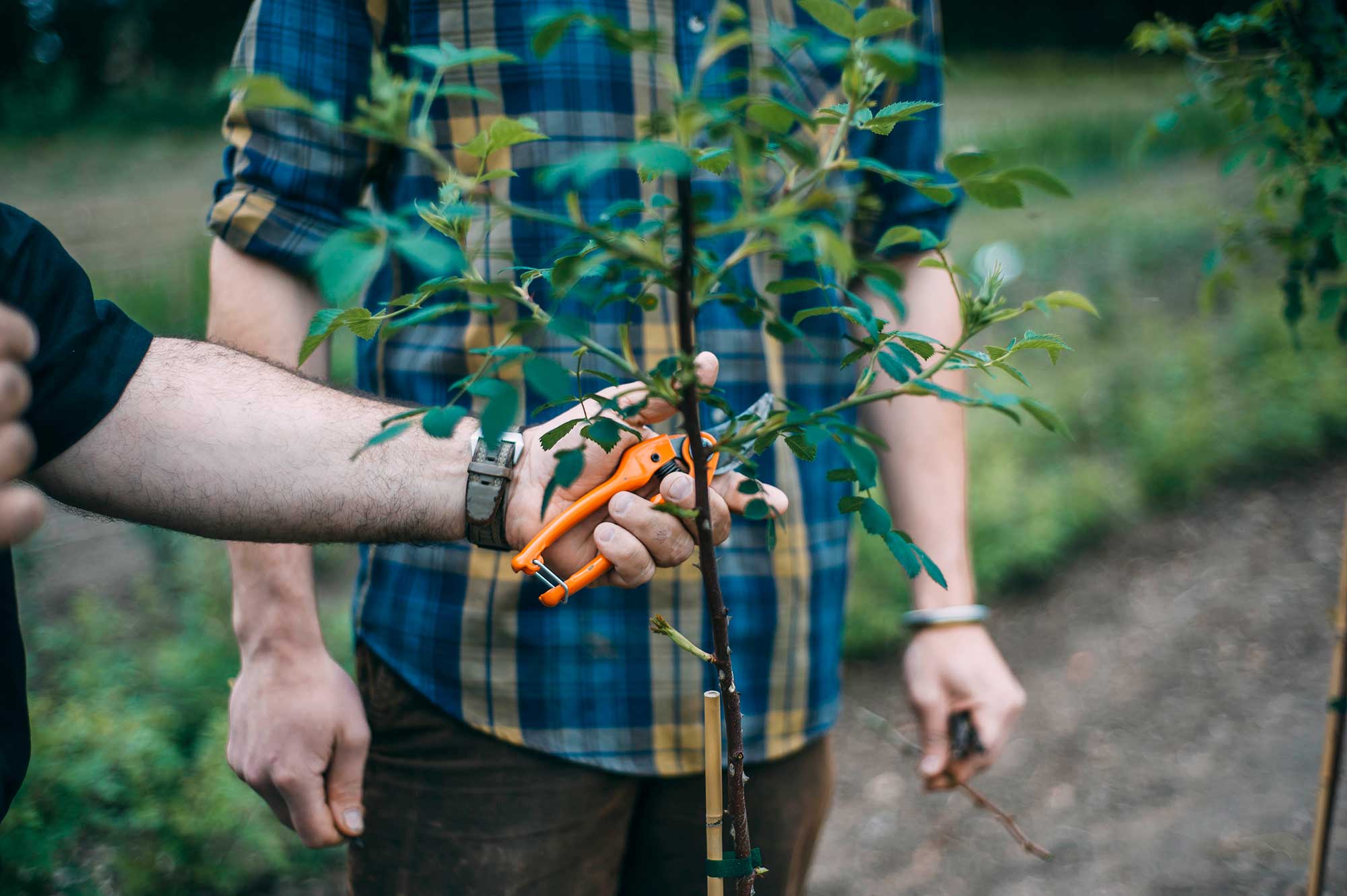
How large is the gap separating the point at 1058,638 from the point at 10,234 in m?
4.06

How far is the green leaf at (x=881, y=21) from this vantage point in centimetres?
60

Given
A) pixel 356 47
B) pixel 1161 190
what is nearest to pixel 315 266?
pixel 356 47

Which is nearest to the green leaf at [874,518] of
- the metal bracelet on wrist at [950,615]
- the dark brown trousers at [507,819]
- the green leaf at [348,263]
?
the green leaf at [348,263]

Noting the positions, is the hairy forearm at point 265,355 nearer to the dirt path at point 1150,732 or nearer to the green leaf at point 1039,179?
the green leaf at point 1039,179

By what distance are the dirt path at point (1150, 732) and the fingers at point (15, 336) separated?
8.89ft

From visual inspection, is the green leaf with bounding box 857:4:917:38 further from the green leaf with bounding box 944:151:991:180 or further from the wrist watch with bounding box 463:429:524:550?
the wrist watch with bounding box 463:429:524:550

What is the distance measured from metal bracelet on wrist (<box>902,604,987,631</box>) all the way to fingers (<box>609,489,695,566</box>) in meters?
0.72

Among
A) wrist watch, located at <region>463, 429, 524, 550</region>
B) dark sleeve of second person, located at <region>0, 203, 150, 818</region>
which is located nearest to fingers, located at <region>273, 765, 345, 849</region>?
dark sleeve of second person, located at <region>0, 203, 150, 818</region>

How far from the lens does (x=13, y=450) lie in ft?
2.41

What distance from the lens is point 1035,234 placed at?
22.9 ft

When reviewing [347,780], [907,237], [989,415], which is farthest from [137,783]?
[989,415]

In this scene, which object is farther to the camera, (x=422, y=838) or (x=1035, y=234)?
(x=1035, y=234)

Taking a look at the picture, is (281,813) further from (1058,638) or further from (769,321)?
(1058,638)

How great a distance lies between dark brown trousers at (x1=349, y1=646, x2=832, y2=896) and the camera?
1234 mm
